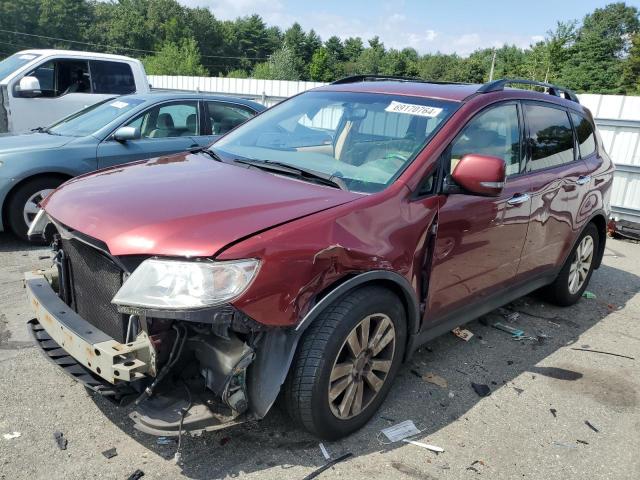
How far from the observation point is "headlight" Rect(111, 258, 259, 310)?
2.13m

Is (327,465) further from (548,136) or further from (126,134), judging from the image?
(126,134)

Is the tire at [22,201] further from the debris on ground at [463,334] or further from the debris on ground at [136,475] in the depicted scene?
the debris on ground at [463,334]

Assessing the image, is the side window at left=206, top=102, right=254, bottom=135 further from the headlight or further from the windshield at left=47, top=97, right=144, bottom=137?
the headlight

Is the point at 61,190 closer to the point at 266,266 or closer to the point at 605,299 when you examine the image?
the point at 266,266

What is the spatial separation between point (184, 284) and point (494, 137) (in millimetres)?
2388

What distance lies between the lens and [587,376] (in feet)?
12.6

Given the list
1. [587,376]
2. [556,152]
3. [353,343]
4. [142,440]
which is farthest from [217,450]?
[556,152]

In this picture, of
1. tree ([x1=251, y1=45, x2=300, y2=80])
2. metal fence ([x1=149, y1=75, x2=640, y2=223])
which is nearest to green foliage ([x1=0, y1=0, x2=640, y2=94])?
tree ([x1=251, y1=45, x2=300, y2=80])

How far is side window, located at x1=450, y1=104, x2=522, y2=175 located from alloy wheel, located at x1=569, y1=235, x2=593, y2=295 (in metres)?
1.67

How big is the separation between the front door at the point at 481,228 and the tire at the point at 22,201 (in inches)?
175

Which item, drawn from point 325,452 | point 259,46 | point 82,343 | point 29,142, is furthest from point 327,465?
point 259,46

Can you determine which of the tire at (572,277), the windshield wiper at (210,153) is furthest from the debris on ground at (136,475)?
the tire at (572,277)

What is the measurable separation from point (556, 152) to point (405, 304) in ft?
7.13

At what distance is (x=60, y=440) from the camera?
8.75 ft
